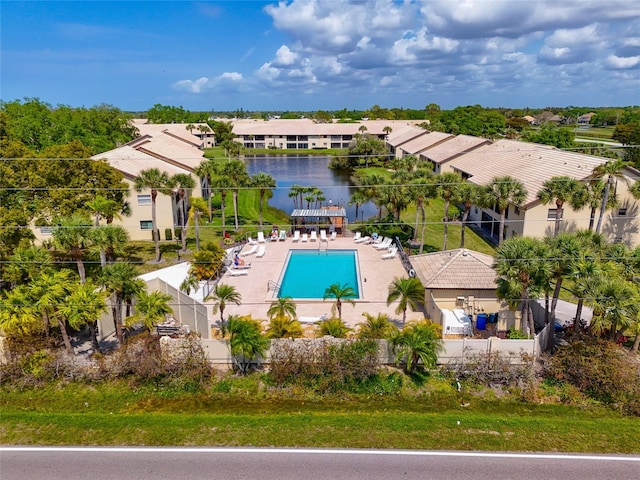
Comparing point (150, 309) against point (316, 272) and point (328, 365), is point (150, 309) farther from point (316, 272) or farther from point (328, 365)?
point (316, 272)

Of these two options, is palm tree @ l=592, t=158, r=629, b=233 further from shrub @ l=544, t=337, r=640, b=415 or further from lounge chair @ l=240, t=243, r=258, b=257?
lounge chair @ l=240, t=243, r=258, b=257

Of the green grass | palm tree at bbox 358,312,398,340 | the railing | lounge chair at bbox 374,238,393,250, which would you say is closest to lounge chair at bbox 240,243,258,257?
the railing

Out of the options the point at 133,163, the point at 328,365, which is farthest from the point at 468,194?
the point at 133,163

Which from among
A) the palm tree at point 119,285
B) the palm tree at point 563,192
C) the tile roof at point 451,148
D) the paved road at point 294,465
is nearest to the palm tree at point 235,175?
the palm tree at point 119,285

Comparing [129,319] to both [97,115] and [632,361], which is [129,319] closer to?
[632,361]

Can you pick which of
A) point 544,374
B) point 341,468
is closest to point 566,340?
point 544,374
